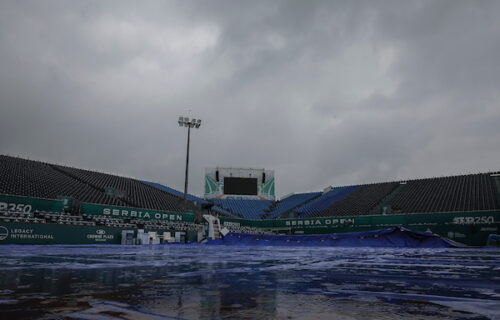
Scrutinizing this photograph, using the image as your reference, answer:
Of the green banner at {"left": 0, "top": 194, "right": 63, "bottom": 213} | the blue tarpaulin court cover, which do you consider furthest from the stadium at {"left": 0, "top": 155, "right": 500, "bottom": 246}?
the blue tarpaulin court cover

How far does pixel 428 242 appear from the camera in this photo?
2077 cm

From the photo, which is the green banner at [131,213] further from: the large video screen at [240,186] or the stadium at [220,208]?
the large video screen at [240,186]

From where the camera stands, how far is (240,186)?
4728 centimetres

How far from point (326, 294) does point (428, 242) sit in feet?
68.1

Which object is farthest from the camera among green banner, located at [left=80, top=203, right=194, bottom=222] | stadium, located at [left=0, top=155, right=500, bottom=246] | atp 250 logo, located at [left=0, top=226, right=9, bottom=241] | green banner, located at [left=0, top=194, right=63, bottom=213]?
green banner, located at [left=80, top=203, right=194, bottom=222]

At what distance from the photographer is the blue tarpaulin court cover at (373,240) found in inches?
819

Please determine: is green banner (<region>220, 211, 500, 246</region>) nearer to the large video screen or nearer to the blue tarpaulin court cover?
the blue tarpaulin court cover

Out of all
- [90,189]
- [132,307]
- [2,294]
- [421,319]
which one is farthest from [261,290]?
[90,189]

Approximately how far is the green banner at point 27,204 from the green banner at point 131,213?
8.27 feet

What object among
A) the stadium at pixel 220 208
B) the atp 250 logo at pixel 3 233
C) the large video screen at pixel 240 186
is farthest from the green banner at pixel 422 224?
the atp 250 logo at pixel 3 233

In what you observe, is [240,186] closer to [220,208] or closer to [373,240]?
[220,208]

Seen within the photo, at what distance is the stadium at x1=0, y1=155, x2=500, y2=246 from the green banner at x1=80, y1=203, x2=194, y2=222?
8 cm

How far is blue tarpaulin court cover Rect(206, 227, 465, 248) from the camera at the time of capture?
20.8 metres

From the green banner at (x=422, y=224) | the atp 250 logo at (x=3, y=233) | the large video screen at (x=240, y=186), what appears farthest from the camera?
the large video screen at (x=240, y=186)
